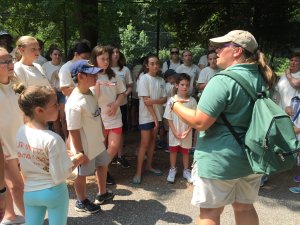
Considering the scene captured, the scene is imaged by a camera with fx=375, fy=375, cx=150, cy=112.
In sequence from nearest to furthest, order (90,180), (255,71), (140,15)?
(255,71) → (90,180) → (140,15)

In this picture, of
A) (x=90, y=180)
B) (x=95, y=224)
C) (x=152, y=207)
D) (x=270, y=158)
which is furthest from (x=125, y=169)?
(x=270, y=158)

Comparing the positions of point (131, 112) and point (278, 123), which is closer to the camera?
point (278, 123)

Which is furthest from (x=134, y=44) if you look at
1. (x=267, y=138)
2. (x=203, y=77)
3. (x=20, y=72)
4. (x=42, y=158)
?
(x=267, y=138)

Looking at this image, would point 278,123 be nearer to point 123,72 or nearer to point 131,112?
point 123,72

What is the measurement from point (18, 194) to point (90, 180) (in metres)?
1.37

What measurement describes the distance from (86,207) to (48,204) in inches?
49.3

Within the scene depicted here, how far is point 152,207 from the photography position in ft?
12.9

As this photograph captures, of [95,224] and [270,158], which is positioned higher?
[270,158]

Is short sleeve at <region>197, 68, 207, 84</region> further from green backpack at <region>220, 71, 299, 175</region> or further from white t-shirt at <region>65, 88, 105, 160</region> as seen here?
green backpack at <region>220, 71, 299, 175</region>

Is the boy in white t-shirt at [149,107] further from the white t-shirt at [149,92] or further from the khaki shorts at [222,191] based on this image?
the khaki shorts at [222,191]

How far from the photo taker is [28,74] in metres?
4.00

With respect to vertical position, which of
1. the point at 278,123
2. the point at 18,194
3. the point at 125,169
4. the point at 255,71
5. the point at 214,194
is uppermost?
the point at 255,71

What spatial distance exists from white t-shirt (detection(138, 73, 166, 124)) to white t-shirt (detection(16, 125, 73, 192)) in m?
2.31

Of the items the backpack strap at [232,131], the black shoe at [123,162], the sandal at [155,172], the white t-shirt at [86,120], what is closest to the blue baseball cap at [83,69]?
the white t-shirt at [86,120]
